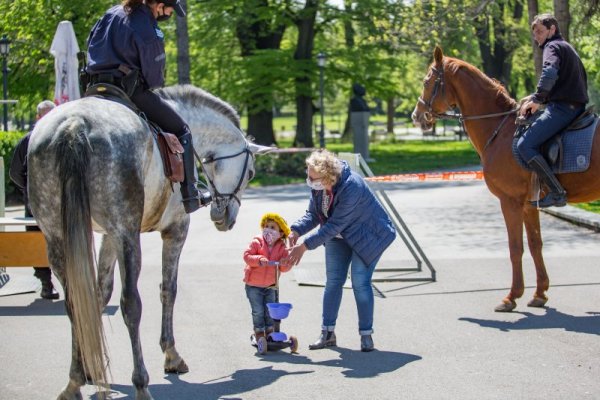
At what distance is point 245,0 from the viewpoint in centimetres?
3456

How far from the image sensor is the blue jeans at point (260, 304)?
8641mm

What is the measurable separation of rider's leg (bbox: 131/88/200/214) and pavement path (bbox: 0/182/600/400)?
141 cm

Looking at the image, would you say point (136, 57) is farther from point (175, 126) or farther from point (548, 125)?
point (548, 125)

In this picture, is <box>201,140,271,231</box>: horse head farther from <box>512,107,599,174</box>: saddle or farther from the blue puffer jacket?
<box>512,107,599,174</box>: saddle

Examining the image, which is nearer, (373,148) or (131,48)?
(131,48)

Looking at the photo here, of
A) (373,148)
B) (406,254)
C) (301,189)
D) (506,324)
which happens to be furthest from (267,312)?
(373,148)

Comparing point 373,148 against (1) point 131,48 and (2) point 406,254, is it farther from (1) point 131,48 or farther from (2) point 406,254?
(1) point 131,48

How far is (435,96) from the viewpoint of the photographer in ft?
36.0

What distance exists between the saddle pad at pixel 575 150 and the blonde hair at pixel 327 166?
268 cm

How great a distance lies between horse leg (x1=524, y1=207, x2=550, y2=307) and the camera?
34.0 ft

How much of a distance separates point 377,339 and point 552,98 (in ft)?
9.95

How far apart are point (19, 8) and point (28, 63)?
2.21 m

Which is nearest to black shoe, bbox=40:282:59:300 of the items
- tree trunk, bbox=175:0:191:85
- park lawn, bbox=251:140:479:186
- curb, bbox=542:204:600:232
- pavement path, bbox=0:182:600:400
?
pavement path, bbox=0:182:600:400

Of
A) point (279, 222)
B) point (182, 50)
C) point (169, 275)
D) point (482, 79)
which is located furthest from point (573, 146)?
point (182, 50)
